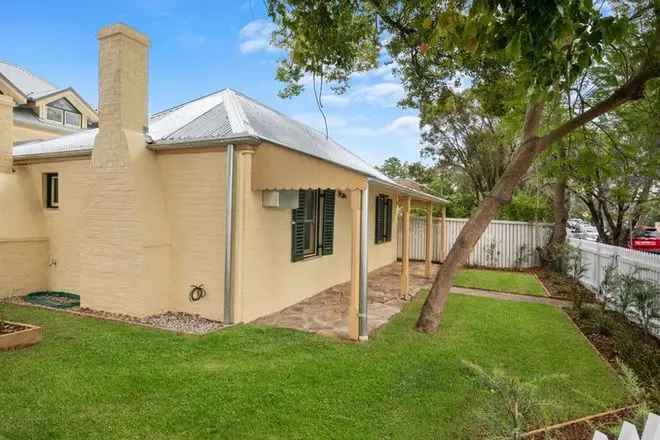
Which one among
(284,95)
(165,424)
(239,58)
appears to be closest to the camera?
(165,424)

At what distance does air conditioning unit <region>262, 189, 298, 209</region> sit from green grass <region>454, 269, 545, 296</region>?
22.3ft

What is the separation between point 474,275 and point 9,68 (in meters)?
23.5

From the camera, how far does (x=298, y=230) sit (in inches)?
348

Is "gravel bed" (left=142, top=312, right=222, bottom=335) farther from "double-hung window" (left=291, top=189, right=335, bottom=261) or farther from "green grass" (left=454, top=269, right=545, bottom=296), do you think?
"green grass" (left=454, top=269, right=545, bottom=296)

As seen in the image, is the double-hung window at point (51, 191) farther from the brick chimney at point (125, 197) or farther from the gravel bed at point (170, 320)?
the gravel bed at point (170, 320)

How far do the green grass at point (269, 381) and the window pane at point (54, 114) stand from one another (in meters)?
14.3

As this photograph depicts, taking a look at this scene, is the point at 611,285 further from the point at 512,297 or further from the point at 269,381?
the point at 269,381

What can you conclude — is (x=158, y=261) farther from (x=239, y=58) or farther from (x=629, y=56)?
(x=629, y=56)

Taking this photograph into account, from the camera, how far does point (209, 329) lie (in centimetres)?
673

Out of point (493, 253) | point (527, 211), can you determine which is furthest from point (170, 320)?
point (527, 211)

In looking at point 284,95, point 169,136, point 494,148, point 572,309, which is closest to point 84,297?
point 169,136

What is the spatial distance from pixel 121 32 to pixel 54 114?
46.9 ft

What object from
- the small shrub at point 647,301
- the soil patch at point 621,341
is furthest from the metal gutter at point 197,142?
the small shrub at point 647,301

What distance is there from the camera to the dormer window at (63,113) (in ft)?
58.6
